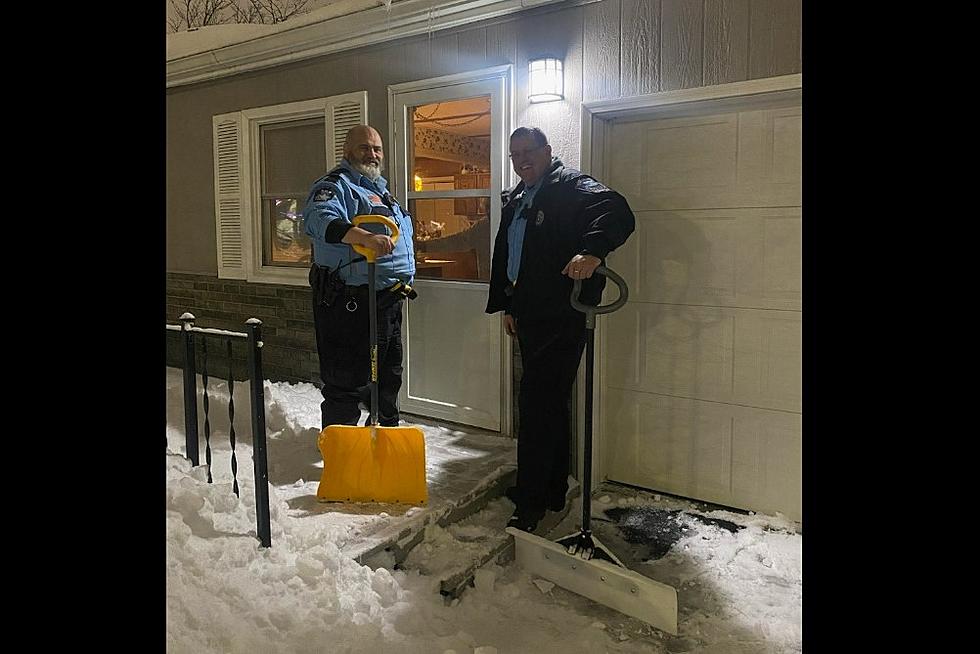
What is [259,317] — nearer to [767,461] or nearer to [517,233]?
[517,233]

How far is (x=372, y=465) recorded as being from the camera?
2.83 metres

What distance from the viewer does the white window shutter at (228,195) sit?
4871 mm

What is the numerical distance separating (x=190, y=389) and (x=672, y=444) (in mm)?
2051

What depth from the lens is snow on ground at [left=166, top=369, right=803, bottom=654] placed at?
6.41 ft

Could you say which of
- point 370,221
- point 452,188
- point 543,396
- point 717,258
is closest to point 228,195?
point 452,188

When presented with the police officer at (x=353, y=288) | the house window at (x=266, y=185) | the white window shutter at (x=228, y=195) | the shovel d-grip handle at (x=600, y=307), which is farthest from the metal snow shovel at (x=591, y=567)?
the white window shutter at (x=228, y=195)

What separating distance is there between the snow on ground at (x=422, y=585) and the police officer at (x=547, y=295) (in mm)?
342

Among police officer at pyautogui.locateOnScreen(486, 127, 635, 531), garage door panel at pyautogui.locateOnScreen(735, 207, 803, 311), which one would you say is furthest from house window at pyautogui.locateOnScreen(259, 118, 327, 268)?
garage door panel at pyautogui.locateOnScreen(735, 207, 803, 311)

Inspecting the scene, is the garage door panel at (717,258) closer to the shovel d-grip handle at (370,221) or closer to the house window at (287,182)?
the shovel d-grip handle at (370,221)

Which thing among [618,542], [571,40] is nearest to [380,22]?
[571,40]
